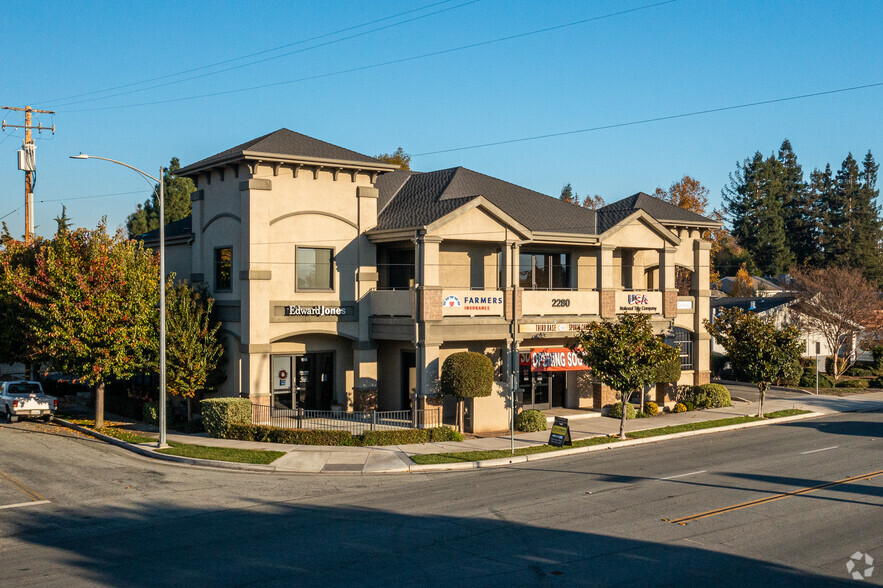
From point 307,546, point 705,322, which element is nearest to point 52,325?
point 307,546

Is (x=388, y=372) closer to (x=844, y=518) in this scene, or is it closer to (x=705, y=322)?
(x=705, y=322)

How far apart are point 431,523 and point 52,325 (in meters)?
19.6

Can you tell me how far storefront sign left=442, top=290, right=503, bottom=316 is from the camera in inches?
1242

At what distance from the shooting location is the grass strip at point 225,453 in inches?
989

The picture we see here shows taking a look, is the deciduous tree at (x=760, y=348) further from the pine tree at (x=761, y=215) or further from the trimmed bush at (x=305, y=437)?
the pine tree at (x=761, y=215)

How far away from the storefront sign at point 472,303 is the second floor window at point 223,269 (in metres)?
9.18

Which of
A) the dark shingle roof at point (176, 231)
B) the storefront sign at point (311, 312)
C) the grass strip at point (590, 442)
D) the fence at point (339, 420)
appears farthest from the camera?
the dark shingle roof at point (176, 231)

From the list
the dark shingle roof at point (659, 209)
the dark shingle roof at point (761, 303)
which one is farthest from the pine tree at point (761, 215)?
the dark shingle roof at point (659, 209)

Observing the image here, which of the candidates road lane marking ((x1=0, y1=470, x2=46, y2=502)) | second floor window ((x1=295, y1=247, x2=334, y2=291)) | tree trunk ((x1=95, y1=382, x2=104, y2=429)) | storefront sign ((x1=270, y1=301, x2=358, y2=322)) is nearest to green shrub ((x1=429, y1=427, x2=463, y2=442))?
storefront sign ((x1=270, y1=301, x2=358, y2=322))

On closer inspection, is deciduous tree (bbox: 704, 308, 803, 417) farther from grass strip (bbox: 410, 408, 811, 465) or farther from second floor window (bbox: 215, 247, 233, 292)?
second floor window (bbox: 215, 247, 233, 292)

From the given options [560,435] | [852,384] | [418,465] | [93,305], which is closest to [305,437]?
[418,465]

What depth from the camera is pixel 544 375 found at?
120ft

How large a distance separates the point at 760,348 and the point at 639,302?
5792mm

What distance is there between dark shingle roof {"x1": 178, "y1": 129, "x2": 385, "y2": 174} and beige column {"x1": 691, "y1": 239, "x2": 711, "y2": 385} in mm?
19369
